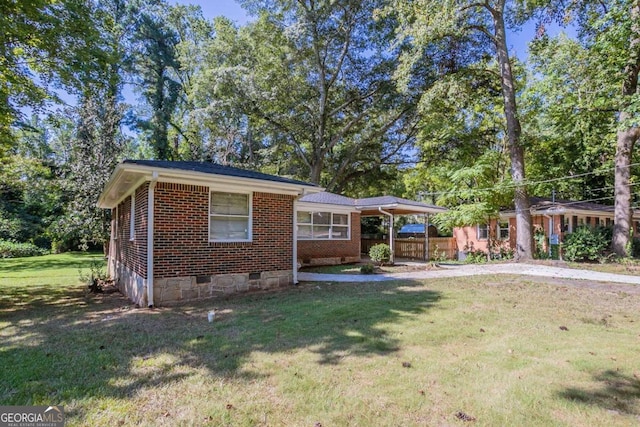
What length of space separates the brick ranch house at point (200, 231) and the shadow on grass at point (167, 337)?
24.3 inches

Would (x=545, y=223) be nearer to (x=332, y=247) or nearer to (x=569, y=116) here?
(x=569, y=116)

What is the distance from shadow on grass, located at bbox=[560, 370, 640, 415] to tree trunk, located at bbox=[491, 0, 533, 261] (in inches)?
511

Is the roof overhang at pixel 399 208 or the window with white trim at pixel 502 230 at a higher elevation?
the roof overhang at pixel 399 208

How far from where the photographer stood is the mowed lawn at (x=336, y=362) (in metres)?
2.94

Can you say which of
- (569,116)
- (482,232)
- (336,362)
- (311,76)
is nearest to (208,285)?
(336,362)

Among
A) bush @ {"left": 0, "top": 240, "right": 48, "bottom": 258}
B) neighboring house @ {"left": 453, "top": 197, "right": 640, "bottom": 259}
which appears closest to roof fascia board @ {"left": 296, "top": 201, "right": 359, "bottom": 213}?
neighboring house @ {"left": 453, "top": 197, "right": 640, "bottom": 259}

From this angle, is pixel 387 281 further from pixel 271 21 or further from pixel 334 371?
pixel 271 21

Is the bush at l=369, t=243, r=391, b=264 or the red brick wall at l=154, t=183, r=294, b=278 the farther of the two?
the bush at l=369, t=243, r=391, b=264

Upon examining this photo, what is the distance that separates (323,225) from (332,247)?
3.53 ft

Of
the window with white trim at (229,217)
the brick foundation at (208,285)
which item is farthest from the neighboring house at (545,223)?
the window with white trim at (229,217)

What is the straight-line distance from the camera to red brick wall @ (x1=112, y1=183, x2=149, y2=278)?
7426 mm

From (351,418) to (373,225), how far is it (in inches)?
841

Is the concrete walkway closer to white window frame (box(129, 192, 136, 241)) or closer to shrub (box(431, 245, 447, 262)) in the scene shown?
white window frame (box(129, 192, 136, 241))

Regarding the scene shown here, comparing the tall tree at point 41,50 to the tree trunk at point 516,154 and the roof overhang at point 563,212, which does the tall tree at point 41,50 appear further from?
the roof overhang at point 563,212
